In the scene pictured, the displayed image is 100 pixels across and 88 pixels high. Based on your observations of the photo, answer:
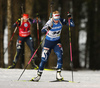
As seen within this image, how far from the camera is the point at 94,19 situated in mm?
21984

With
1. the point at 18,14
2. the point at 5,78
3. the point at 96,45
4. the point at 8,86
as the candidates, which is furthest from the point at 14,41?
the point at 96,45

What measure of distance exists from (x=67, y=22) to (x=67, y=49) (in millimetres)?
5103

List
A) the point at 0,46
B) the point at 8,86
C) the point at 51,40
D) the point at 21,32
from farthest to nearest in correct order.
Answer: the point at 0,46 < the point at 21,32 < the point at 51,40 < the point at 8,86

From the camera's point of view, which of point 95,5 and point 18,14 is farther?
point 95,5

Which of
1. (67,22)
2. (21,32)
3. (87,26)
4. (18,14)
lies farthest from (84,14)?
(67,22)

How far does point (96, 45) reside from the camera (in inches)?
854

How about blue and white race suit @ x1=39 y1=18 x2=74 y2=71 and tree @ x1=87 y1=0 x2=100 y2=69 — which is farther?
tree @ x1=87 y1=0 x2=100 y2=69

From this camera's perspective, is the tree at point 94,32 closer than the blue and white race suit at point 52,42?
No

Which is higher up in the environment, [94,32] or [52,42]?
[94,32]

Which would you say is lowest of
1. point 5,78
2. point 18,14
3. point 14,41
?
point 5,78

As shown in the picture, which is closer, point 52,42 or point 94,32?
point 52,42

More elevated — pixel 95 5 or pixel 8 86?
pixel 95 5

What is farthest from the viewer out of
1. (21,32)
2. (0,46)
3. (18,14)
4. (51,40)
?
(0,46)

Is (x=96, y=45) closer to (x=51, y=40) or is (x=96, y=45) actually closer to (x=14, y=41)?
(x=14, y=41)
